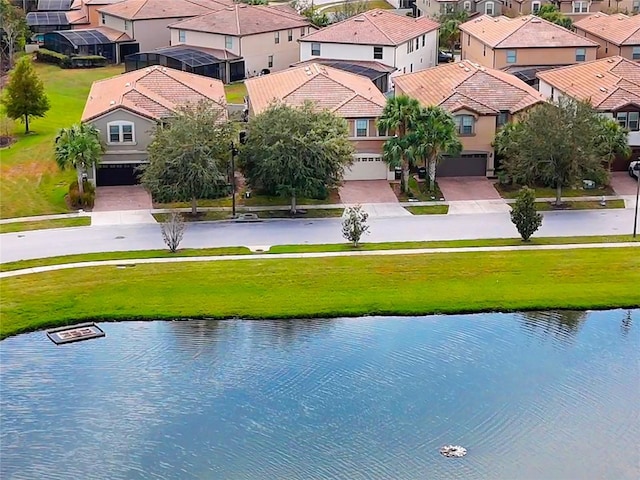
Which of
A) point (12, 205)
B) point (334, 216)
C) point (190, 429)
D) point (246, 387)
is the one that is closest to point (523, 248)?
point (334, 216)

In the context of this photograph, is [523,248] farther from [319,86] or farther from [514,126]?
[319,86]

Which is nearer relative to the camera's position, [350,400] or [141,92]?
[350,400]

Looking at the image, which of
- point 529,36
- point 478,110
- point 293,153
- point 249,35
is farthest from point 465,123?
point 249,35

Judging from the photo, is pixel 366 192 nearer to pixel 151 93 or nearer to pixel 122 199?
pixel 122 199

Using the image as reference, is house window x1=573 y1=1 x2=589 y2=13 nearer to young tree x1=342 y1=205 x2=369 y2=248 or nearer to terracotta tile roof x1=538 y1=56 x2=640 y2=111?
terracotta tile roof x1=538 y1=56 x2=640 y2=111

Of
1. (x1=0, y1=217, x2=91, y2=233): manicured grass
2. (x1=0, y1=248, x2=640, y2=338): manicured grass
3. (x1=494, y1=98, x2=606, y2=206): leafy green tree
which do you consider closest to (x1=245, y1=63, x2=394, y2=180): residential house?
(x1=494, y1=98, x2=606, y2=206): leafy green tree

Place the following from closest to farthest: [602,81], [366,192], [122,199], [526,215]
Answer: [526,215], [122,199], [366,192], [602,81]

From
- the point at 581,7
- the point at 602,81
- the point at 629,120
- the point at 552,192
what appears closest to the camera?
the point at 552,192

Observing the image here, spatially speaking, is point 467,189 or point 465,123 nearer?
point 467,189
